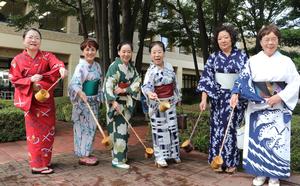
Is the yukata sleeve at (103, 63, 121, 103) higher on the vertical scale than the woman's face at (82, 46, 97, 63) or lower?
lower

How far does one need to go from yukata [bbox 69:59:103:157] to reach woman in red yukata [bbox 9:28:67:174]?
39 centimetres

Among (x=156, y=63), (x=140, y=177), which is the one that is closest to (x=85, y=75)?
(x=156, y=63)

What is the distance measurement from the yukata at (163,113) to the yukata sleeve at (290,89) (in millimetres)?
1541

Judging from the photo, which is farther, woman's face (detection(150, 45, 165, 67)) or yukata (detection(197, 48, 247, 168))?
woman's face (detection(150, 45, 165, 67))

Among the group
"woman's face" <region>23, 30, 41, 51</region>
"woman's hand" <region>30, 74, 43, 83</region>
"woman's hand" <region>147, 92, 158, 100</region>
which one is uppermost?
"woman's face" <region>23, 30, 41, 51</region>

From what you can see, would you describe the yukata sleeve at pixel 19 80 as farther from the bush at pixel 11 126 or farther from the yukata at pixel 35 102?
the bush at pixel 11 126

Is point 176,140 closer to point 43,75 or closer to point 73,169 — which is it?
point 73,169

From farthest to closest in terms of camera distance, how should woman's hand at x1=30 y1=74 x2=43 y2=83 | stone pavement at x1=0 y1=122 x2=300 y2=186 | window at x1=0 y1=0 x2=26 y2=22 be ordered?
window at x1=0 y1=0 x2=26 y2=22 → woman's hand at x1=30 y1=74 x2=43 y2=83 → stone pavement at x1=0 y1=122 x2=300 y2=186

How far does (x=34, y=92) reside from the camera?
427 centimetres

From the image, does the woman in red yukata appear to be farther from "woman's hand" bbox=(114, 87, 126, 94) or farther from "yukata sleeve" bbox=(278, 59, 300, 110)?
"yukata sleeve" bbox=(278, 59, 300, 110)

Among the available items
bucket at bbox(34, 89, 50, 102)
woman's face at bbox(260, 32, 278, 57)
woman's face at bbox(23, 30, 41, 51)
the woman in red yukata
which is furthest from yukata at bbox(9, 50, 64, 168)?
woman's face at bbox(260, 32, 278, 57)

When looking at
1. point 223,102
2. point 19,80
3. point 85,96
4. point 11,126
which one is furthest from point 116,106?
point 11,126

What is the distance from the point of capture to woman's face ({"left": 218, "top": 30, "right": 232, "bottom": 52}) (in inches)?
172

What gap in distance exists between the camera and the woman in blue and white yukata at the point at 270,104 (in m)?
3.84
